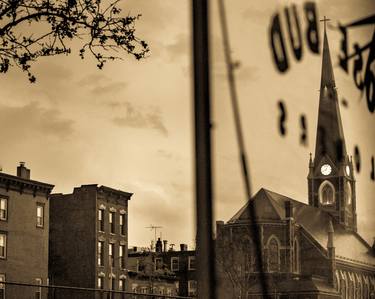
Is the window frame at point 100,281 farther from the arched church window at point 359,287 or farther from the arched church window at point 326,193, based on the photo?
the arched church window at point 359,287

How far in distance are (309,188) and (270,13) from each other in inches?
7.6

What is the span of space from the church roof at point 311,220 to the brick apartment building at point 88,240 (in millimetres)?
36016

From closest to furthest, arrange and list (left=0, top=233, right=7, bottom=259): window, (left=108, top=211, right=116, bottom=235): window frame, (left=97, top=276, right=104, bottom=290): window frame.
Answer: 1. (left=0, top=233, right=7, bottom=259): window
2. (left=97, top=276, right=104, bottom=290): window frame
3. (left=108, top=211, right=116, bottom=235): window frame

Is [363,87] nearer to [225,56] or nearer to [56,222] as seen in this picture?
[225,56]

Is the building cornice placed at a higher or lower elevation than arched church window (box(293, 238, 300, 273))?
higher

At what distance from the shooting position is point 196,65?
81 centimetres

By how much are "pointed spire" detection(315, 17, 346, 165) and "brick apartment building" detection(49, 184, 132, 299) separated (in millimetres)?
36143

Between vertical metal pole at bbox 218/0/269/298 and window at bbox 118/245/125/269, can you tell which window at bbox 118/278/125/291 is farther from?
vertical metal pole at bbox 218/0/269/298

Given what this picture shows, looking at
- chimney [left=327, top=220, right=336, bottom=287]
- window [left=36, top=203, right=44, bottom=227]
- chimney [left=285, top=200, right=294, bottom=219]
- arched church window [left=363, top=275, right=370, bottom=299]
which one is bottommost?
arched church window [left=363, top=275, right=370, bottom=299]

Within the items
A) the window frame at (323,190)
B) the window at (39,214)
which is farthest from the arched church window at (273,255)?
the window at (39,214)

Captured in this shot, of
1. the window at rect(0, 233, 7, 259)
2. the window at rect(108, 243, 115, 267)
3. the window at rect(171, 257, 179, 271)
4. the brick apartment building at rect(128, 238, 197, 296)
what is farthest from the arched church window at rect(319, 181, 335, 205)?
the window at rect(171, 257, 179, 271)

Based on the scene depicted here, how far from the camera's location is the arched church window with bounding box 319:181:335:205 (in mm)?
940

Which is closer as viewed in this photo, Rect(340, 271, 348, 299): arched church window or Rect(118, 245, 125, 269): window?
Rect(340, 271, 348, 299): arched church window

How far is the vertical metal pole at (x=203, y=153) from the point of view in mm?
797
